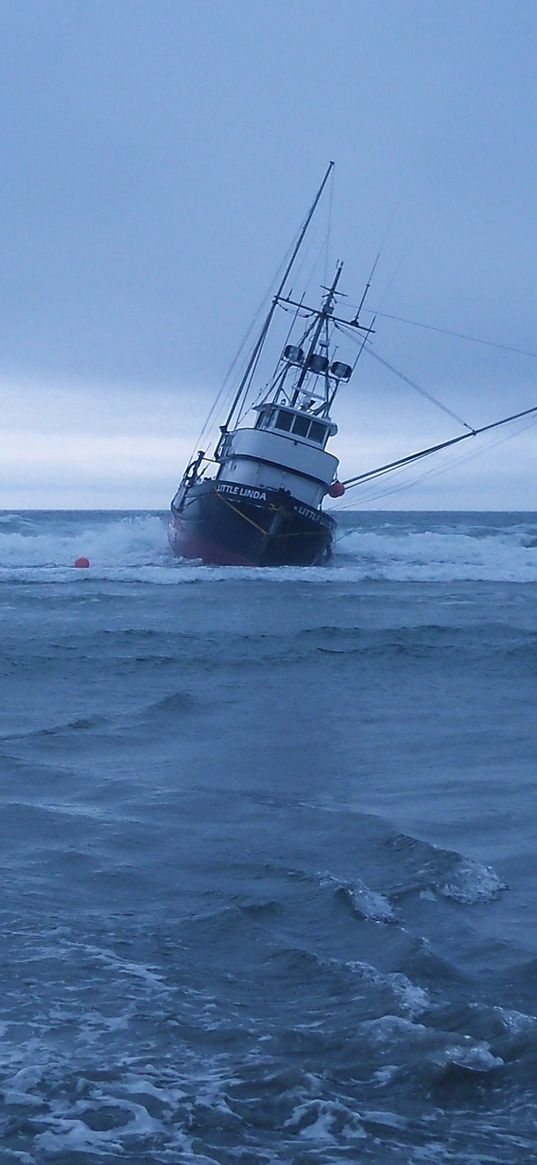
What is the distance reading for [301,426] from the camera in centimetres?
3266

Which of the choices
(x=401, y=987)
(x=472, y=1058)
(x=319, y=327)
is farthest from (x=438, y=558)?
(x=472, y=1058)

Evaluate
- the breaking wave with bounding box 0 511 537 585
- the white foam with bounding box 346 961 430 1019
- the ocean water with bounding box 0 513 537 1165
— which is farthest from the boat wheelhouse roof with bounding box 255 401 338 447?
the white foam with bounding box 346 961 430 1019

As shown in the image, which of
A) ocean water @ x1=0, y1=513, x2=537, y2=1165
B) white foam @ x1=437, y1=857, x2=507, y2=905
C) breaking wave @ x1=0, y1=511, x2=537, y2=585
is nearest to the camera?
ocean water @ x1=0, y1=513, x2=537, y2=1165

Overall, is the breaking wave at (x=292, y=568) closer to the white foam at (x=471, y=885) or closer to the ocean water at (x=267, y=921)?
the ocean water at (x=267, y=921)

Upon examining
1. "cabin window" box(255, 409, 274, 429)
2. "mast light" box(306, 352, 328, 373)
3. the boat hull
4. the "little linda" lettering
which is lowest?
the boat hull

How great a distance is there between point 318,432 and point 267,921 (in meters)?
27.4

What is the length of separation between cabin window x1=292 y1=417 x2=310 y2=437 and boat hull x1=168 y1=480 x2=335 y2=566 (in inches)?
80.8

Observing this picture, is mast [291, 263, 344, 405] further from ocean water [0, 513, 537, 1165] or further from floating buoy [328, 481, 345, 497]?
ocean water [0, 513, 537, 1165]

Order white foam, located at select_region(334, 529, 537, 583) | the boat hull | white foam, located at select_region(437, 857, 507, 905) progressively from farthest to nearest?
white foam, located at select_region(334, 529, 537, 583), the boat hull, white foam, located at select_region(437, 857, 507, 905)

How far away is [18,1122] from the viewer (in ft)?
13.0

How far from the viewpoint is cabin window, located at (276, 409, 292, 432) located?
106 feet

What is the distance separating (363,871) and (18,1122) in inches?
137

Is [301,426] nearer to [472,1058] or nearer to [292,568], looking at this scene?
[292,568]

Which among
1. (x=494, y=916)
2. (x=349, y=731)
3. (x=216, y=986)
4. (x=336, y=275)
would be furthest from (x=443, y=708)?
(x=336, y=275)
